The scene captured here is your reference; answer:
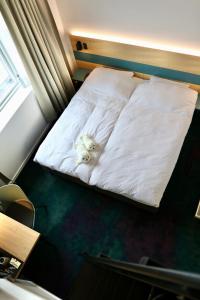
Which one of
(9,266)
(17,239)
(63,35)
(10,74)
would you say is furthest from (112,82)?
(9,266)

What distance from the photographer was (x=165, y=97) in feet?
9.48

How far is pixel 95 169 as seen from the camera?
2721mm

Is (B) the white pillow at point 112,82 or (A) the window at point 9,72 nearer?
(A) the window at point 9,72

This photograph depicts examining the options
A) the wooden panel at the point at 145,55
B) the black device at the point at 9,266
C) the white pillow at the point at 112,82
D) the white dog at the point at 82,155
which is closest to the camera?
the black device at the point at 9,266

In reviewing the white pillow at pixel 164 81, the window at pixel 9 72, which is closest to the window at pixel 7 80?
the window at pixel 9 72

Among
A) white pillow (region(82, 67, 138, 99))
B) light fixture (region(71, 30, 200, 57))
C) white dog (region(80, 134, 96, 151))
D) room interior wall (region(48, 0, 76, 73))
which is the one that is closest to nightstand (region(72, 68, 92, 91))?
room interior wall (region(48, 0, 76, 73))

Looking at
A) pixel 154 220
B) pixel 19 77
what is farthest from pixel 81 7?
pixel 154 220

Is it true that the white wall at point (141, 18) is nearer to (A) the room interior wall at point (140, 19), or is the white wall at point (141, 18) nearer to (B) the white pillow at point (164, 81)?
(A) the room interior wall at point (140, 19)

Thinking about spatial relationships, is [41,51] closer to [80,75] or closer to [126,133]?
[80,75]

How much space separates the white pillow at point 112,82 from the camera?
3097 mm

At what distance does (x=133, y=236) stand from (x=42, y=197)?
110 cm

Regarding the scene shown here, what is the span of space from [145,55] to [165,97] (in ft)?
1.73

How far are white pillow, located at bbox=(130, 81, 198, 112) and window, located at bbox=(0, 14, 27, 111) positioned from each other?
1.29m

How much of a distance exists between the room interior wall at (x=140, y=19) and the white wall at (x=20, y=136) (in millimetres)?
1028
